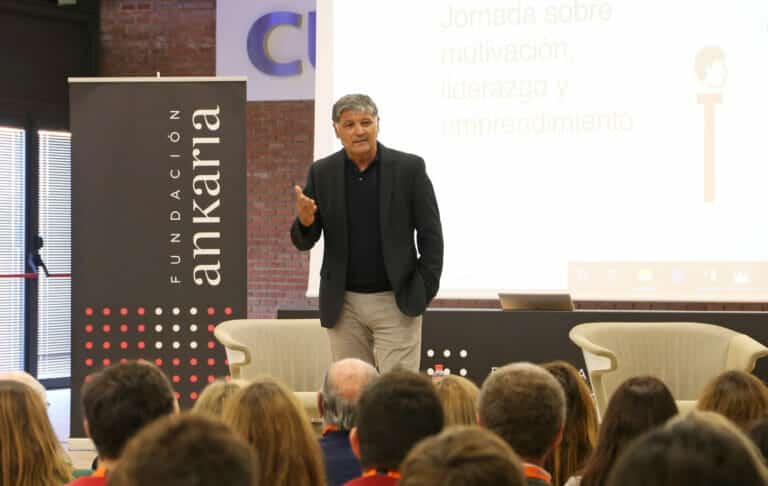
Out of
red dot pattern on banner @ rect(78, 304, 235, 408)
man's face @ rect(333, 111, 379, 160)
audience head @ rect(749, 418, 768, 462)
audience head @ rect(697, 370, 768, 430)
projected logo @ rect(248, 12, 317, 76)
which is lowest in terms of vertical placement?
red dot pattern on banner @ rect(78, 304, 235, 408)

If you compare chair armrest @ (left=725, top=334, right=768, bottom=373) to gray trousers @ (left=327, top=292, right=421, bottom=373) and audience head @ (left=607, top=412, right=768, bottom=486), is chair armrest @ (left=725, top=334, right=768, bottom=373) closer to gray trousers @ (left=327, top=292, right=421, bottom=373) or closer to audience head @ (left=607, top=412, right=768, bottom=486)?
gray trousers @ (left=327, top=292, right=421, bottom=373)

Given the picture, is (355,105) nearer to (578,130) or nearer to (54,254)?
(578,130)

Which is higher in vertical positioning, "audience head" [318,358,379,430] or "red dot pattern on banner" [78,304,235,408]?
"audience head" [318,358,379,430]

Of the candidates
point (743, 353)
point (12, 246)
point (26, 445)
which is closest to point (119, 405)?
point (26, 445)

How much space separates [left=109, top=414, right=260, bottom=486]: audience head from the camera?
Result: 1.08m

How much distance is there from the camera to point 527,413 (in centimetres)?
210

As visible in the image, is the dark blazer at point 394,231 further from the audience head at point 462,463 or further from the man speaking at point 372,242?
the audience head at point 462,463

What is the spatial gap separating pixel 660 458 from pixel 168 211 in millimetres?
4712

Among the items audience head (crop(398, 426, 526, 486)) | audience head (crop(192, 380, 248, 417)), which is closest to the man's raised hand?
audience head (crop(192, 380, 248, 417))

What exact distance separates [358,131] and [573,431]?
1377mm

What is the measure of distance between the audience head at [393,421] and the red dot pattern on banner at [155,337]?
11.8ft

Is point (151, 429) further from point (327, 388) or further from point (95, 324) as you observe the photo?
point (95, 324)

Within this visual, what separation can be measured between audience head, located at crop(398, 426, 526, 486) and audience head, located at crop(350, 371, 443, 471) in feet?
2.00

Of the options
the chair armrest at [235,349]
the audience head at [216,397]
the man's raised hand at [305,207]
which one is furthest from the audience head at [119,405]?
the chair armrest at [235,349]
